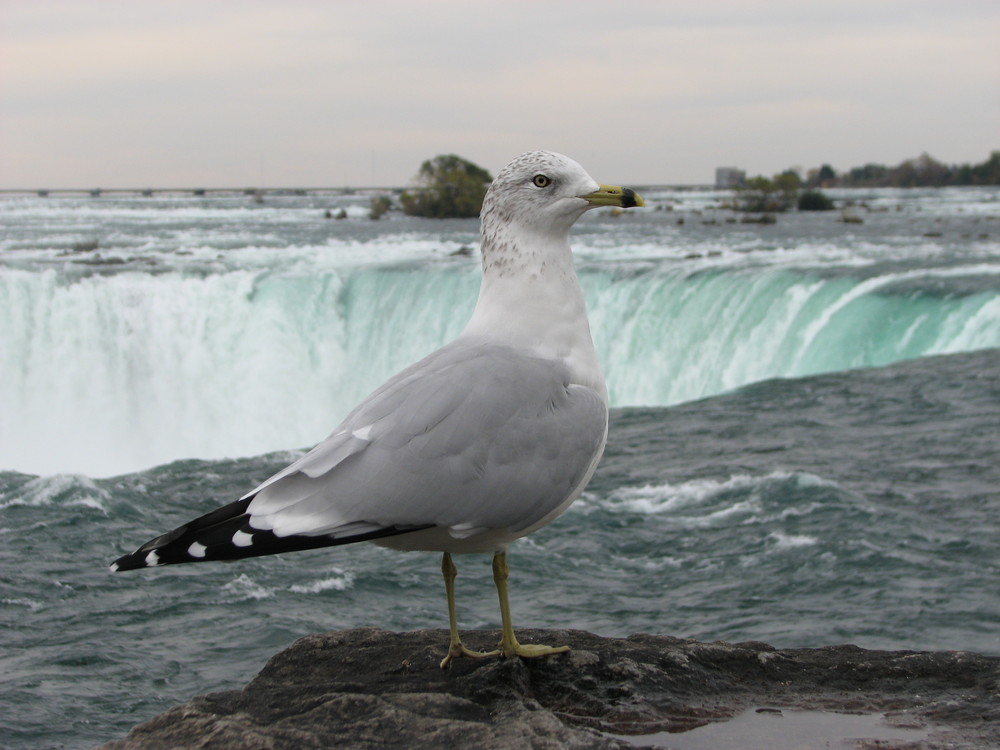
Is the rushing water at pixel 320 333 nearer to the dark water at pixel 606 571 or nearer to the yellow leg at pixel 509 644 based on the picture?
the dark water at pixel 606 571

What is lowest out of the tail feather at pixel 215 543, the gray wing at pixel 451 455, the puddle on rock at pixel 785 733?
the puddle on rock at pixel 785 733

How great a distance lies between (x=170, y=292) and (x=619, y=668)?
17715 millimetres

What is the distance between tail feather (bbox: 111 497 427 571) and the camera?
3102mm

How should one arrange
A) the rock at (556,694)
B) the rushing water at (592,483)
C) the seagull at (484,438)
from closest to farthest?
the rock at (556,694)
the seagull at (484,438)
the rushing water at (592,483)

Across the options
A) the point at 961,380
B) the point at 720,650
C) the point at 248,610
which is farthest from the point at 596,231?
the point at 720,650

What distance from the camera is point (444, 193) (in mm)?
60531

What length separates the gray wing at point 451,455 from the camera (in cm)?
329

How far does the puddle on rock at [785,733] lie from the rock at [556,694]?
45 mm

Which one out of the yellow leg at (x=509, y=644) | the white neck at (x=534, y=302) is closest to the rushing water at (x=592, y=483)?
the yellow leg at (x=509, y=644)

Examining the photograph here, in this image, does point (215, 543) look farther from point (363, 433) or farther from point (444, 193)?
point (444, 193)

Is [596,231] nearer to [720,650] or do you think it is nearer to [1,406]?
[1,406]

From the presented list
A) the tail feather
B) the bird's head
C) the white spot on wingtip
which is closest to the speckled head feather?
the bird's head

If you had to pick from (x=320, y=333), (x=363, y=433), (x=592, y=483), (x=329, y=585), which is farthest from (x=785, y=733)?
(x=320, y=333)

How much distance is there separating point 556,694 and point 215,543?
1.13 meters
